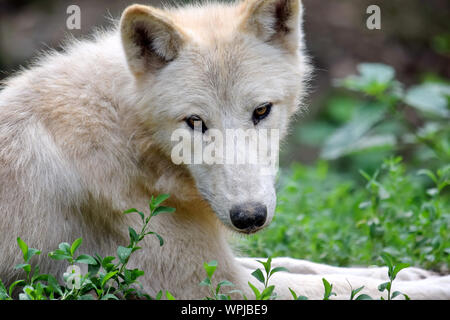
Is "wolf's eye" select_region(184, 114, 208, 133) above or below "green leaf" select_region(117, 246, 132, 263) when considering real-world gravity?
above

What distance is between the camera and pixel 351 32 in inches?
504

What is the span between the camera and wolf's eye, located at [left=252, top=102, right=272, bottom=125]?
4.11m

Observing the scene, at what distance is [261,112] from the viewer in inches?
163

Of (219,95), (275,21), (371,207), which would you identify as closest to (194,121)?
(219,95)

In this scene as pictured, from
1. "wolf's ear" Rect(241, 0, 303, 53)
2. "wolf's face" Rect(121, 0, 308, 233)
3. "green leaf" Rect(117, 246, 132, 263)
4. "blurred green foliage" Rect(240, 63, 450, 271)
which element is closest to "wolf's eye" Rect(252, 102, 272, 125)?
"wolf's face" Rect(121, 0, 308, 233)

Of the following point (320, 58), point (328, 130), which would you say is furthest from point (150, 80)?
point (320, 58)

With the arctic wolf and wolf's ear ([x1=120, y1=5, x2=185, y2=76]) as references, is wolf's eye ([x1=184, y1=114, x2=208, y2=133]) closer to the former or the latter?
the arctic wolf

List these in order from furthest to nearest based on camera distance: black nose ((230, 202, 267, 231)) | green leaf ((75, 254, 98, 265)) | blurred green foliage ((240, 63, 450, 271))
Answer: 1. blurred green foliage ((240, 63, 450, 271))
2. black nose ((230, 202, 267, 231))
3. green leaf ((75, 254, 98, 265))

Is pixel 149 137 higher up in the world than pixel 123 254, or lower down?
higher up

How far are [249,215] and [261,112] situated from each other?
2.48ft

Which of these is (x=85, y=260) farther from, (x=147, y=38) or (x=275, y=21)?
(x=275, y=21)
